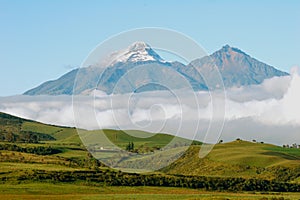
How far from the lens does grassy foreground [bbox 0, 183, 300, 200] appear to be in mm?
144875

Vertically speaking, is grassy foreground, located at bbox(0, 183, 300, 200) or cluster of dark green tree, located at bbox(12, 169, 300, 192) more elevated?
cluster of dark green tree, located at bbox(12, 169, 300, 192)

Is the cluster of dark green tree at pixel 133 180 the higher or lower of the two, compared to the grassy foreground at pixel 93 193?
higher

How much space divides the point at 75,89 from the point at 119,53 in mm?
9251

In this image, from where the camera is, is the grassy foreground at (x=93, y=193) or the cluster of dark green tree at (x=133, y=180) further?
the cluster of dark green tree at (x=133, y=180)

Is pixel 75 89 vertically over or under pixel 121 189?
over

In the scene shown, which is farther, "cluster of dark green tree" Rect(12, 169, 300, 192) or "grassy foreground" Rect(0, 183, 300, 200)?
"cluster of dark green tree" Rect(12, 169, 300, 192)

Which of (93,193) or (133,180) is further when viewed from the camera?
(133,180)

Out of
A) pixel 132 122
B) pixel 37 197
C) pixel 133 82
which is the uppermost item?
pixel 133 82

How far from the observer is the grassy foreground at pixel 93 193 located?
144875mm

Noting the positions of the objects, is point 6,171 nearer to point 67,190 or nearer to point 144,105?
point 67,190

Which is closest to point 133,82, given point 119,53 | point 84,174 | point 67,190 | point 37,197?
point 119,53

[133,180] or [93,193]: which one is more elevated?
[133,180]

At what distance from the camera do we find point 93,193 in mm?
160375

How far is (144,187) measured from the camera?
177875 millimetres
